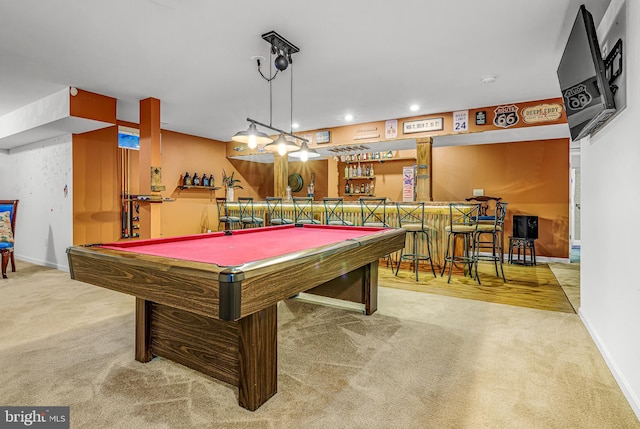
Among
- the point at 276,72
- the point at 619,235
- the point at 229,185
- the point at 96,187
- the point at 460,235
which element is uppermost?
the point at 276,72

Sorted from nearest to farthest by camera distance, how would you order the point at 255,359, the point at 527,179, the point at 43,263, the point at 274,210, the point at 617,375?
the point at 255,359
the point at 617,375
the point at 43,263
the point at 527,179
the point at 274,210

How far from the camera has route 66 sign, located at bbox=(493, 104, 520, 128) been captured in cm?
513

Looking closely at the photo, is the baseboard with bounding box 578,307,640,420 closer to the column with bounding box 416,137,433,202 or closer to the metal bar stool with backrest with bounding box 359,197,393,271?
the metal bar stool with backrest with bounding box 359,197,393,271

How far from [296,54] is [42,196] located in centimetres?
530

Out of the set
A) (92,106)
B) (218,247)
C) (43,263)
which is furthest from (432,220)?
(43,263)

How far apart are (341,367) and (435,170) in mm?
6071

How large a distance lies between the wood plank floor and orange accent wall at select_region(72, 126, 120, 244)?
4.69m

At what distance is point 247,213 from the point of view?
7.21m

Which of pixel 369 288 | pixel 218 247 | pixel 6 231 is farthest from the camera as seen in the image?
pixel 6 231

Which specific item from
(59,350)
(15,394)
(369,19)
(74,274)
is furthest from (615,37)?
(59,350)

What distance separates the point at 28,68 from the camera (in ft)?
12.2

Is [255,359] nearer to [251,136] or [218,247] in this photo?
[218,247]

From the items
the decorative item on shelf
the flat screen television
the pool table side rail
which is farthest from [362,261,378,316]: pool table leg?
the decorative item on shelf

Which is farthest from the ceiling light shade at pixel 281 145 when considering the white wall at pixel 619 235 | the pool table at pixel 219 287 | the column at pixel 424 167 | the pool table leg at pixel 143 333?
the column at pixel 424 167
